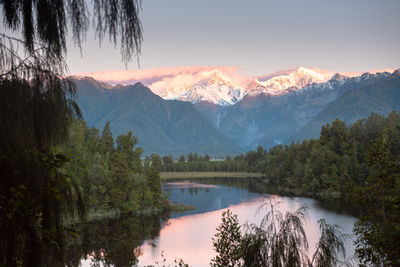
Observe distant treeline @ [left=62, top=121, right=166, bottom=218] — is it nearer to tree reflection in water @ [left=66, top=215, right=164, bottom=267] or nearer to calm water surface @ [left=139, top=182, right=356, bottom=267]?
tree reflection in water @ [left=66, top=215, right=164, bottom=267]

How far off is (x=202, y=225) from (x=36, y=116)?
54101 mm

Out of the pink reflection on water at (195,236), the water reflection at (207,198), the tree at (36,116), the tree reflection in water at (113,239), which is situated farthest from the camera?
the water reflection at (207,198)

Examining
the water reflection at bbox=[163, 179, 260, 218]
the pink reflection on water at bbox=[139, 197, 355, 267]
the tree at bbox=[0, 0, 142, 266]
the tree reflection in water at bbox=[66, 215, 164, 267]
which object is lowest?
the water reflection at bbox=[163, 179, 260, 218]

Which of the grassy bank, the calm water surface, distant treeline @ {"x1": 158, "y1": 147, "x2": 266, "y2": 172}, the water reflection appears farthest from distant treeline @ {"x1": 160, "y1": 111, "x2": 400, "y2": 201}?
distant treeline @ {"x1": 158, "y1": 147, "x2": 266, "y2": 172}

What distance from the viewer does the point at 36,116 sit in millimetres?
5074

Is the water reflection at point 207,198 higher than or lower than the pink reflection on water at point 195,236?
lower

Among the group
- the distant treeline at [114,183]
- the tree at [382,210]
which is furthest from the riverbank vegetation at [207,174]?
the tree at [382,210]

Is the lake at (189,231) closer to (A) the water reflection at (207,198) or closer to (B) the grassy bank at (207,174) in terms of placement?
(A) the water reflection at (207,198)

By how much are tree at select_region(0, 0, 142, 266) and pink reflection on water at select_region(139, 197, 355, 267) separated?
80.6ft

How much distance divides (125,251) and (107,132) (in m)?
54.6

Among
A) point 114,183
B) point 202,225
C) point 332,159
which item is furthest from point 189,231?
point 332,159

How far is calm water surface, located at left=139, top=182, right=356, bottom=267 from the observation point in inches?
1592

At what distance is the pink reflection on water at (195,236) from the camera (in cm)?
3969

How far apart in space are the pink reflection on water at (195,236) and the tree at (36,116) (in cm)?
2456
